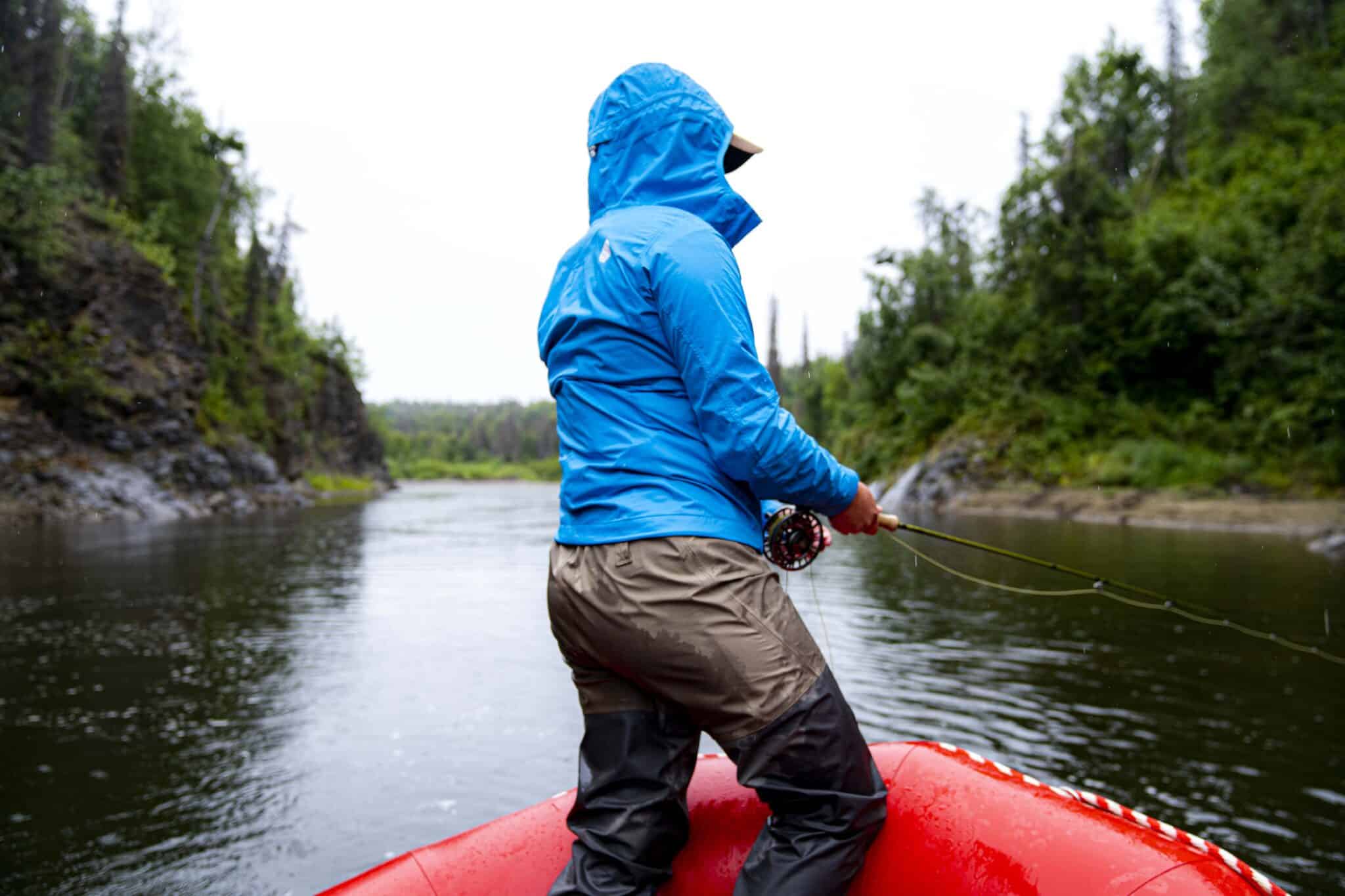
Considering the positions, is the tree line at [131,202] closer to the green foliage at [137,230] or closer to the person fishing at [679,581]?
the green foliage at [137,230]

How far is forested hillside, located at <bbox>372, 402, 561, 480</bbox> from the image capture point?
462 ft

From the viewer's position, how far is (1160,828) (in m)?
2.16

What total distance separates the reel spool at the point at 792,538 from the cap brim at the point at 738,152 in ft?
3.01

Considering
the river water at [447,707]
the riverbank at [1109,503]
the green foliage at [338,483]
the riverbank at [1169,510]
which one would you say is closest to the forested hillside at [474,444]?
the green foliage at [338,483]

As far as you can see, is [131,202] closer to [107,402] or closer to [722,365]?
[107,402]

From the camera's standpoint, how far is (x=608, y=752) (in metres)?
2.05

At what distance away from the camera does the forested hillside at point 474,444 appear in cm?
14088

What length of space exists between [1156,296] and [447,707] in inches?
1447

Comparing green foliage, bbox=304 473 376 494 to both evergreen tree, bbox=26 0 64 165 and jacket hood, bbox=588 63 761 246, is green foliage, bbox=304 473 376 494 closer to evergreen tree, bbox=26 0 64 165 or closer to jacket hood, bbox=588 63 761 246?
evergreen tree, bbox=26 0 64 165

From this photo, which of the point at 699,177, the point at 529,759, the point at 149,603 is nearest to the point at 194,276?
the point at 149,603

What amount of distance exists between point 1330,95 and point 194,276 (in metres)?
57.4

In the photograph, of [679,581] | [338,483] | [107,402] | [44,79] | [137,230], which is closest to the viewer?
[679,581]

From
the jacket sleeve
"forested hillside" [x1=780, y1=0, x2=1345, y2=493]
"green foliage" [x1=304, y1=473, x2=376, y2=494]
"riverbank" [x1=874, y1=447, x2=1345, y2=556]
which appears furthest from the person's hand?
"green foliage" [x1=304, y1=473, x2=376, y2=494]

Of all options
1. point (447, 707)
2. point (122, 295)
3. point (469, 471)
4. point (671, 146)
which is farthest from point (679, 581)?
point (469, 471)
